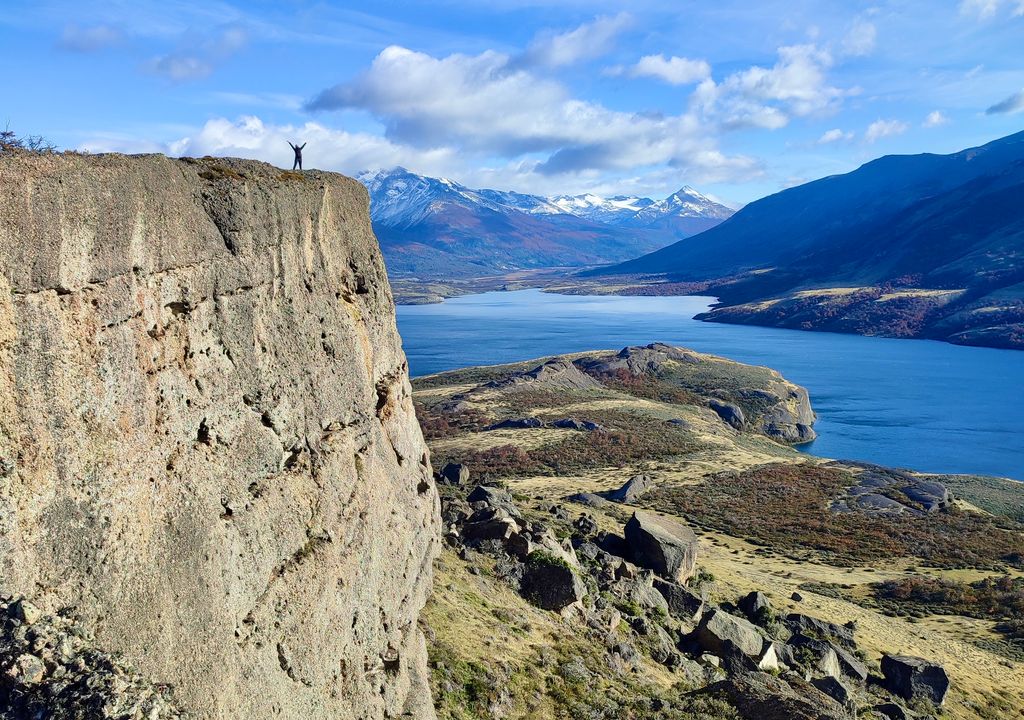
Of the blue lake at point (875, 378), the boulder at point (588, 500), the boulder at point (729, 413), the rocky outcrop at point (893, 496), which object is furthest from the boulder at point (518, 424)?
the blue lake at point (875, 378)

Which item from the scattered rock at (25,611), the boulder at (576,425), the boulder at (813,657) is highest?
the scattered rock at (25,611)

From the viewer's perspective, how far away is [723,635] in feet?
75.6

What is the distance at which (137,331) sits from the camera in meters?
9.83

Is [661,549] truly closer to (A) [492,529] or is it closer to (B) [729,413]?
(A) [492,529]

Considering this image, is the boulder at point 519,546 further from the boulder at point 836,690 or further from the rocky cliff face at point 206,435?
the boulder at point 836,690

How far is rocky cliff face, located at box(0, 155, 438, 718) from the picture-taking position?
8656 millimetres

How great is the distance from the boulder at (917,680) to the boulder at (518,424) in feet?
163

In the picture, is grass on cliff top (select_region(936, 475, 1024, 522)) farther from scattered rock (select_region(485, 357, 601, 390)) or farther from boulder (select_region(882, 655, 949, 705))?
scattered rock (select_region(485, 357, 601, 390))

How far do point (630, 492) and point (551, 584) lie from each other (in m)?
30.5

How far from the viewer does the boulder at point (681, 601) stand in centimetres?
2508

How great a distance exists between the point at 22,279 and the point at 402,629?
9607mm

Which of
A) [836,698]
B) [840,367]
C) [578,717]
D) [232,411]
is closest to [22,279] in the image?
[232,411]

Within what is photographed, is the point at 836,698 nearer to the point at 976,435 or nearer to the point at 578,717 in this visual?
the point at 578,717

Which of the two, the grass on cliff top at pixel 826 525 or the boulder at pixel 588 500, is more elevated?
the boulder at pixel 588 500
